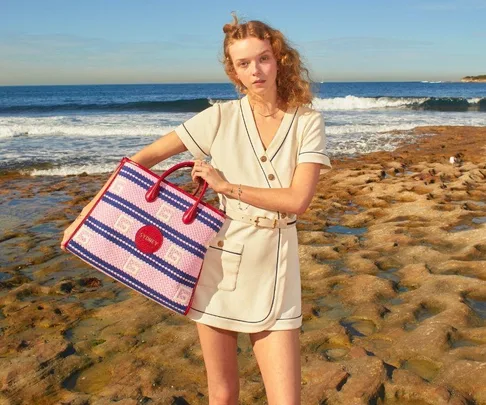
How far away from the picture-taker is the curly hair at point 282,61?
2258 mm

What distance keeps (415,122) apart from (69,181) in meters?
20.3

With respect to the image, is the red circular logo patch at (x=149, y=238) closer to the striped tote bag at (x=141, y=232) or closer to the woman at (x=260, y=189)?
the striped tote bag at (x=141, y=232)

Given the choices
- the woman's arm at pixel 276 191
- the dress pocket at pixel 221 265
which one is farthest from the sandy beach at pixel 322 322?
the woman's arm at pixel 276 191

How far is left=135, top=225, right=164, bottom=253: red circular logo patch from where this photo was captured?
2148mm

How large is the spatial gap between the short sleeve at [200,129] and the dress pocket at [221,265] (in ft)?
1.41

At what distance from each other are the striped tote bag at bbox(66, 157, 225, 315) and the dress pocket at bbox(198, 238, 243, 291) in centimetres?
12

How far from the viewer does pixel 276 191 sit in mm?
2199

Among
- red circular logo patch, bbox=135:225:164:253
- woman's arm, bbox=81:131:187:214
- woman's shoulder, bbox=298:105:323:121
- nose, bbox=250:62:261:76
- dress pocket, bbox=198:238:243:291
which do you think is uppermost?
nose, bbox=250:62:261:76

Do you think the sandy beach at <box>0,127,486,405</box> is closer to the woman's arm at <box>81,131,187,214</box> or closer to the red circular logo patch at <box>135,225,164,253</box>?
the red circular logo patch at <box>135,225,164,253</box>

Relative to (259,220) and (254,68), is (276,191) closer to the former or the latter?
(259,220)

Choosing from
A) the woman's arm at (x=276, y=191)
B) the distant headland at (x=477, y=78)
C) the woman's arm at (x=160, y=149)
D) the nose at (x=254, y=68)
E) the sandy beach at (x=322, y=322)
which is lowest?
the distant headland at (x=477, y=78)

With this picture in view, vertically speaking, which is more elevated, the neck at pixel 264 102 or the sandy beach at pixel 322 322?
the neck at pixel 264 102

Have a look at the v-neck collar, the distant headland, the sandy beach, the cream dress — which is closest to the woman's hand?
the cream dress

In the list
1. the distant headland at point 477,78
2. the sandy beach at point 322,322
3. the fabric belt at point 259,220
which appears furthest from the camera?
the distant headland at point 477,78
